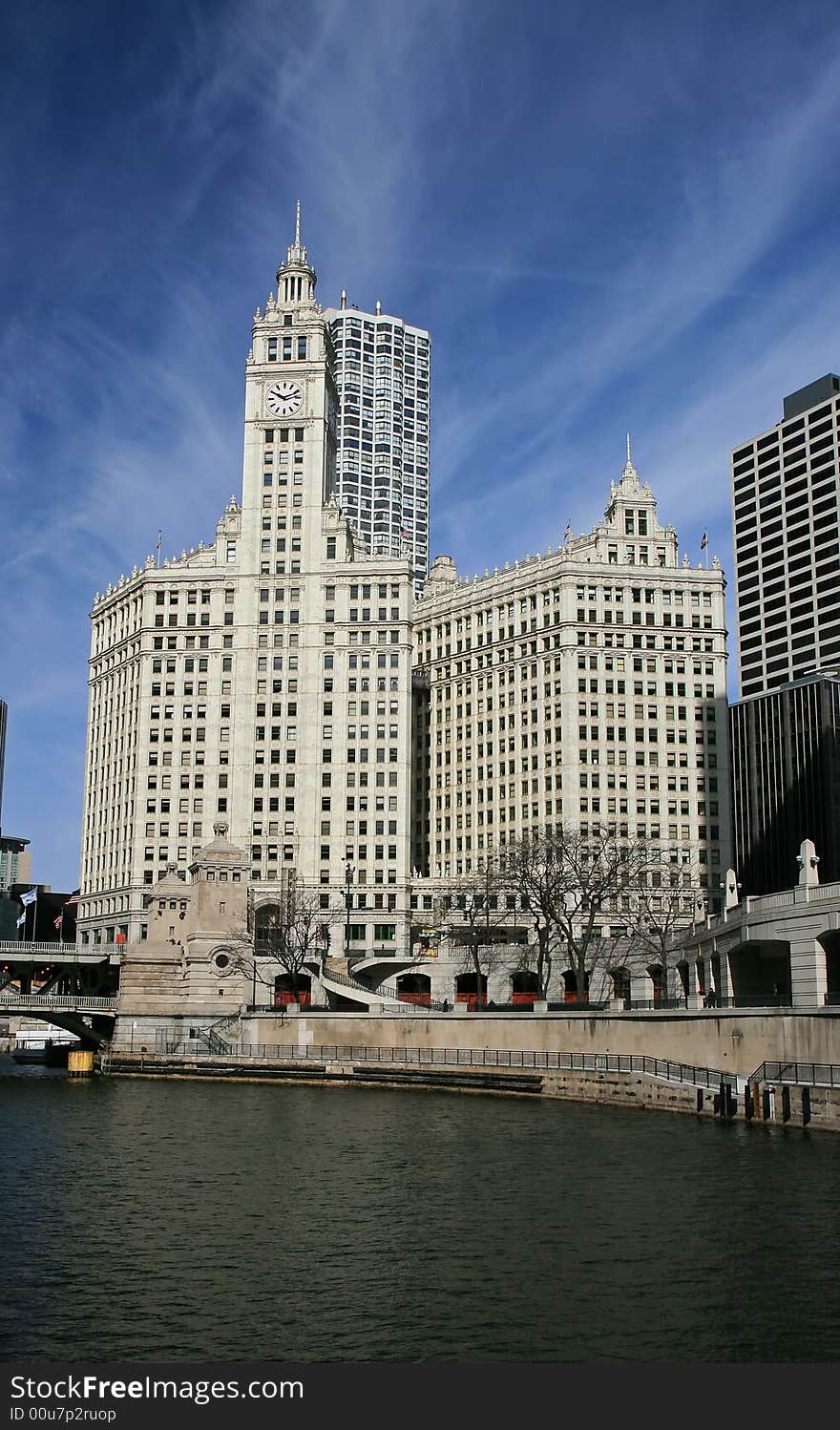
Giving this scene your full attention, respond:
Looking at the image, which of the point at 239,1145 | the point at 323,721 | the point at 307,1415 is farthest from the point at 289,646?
the point at 307,1415

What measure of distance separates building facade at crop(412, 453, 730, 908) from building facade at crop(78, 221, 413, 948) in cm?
1241

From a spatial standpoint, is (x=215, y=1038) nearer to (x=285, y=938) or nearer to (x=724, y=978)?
(x=285, y=938)

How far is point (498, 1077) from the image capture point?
94.9 meters

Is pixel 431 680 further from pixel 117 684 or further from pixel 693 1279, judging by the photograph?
pixel 693 1279

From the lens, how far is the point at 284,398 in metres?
192

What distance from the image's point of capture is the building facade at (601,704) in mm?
172250

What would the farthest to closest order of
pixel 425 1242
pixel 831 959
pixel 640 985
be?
pixel 640 985
pixel 831 959
pixel 425 1242

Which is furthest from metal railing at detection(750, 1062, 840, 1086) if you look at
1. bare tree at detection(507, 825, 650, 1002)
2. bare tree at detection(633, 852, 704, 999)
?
bare tree at detection(633, 852, 704, 999)

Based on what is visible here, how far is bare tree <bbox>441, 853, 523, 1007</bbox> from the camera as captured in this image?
148m

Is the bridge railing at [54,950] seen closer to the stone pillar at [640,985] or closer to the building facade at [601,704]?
the building facade at [601,704]

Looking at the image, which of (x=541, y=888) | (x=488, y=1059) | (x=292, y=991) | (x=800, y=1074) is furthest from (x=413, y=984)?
(x=800, y=1074)

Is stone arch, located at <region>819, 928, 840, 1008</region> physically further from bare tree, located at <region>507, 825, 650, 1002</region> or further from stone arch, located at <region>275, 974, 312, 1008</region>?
stone arch, located at <region>275, 974, 312, 1008</region>

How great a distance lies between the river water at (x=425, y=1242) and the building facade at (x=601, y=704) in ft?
320

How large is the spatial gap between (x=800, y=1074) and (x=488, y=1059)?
33.8 m
